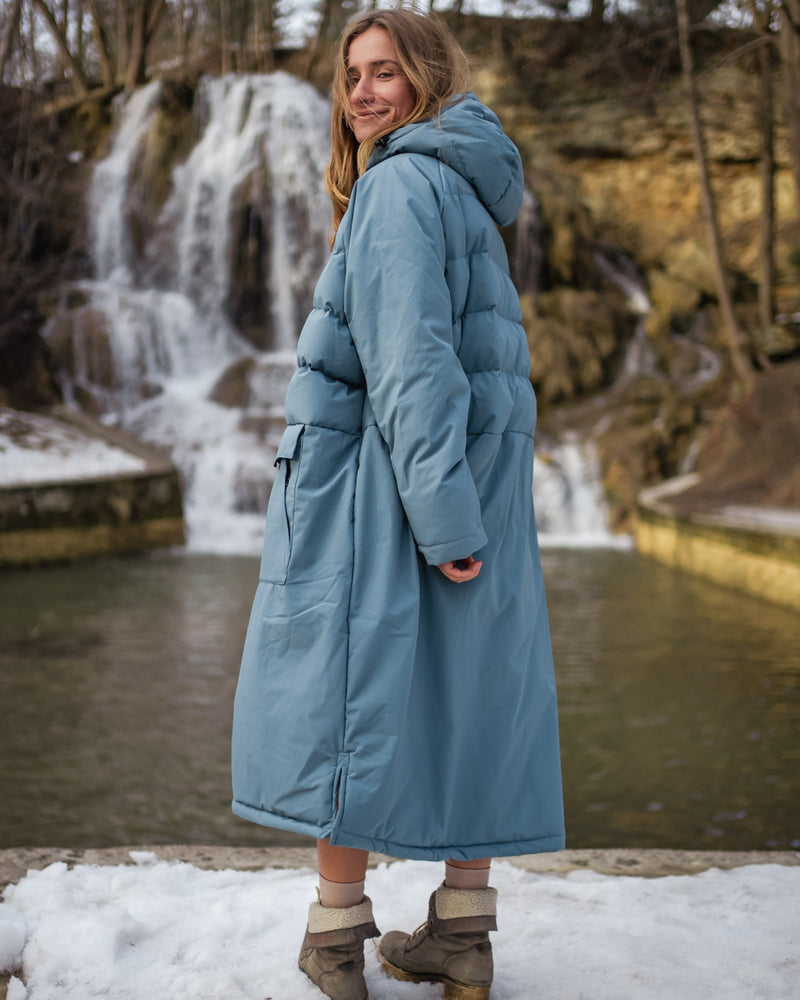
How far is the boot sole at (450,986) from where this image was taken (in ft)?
6.02

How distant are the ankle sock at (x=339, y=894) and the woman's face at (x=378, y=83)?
4.44 feet

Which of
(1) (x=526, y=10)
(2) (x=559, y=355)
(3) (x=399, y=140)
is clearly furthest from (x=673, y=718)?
(1) (x=526, y=10)

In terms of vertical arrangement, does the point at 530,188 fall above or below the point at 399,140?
above

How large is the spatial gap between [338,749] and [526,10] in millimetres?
19505

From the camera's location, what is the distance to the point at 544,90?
69.6 feet

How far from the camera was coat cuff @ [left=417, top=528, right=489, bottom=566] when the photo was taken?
1.72 metres

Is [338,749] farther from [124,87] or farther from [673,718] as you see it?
[124,87]

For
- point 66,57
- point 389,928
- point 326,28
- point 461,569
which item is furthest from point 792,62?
point 326,28

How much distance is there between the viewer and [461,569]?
1.78 meters

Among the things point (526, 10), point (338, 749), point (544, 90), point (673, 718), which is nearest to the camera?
point (338, 749)

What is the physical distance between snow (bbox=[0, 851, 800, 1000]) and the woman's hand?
76 cm

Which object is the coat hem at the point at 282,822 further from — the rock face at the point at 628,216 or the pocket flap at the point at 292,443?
the rock face at the point at 628,216

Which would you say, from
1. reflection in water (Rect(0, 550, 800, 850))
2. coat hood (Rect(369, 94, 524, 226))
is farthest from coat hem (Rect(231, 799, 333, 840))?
reflection in water (Rect(0, 550, 800, 850))

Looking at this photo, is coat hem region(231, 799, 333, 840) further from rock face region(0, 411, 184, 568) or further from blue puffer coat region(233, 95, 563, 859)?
rock face region(0, 411, 184, 568)
